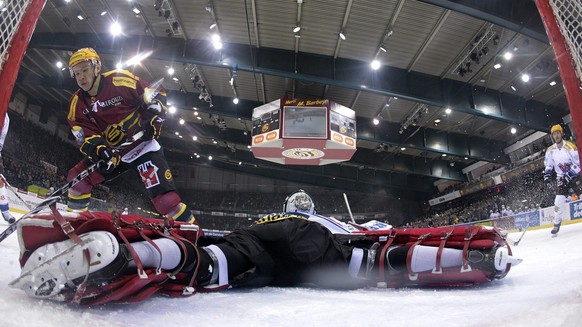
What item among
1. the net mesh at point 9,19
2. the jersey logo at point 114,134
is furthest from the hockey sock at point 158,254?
the jersey logo at point 114,134

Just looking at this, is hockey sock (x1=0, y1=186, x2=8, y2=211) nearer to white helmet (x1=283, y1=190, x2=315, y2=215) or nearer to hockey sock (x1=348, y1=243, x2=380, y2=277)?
white helmet (x1=283, y1=190, x2=315, y2=215)

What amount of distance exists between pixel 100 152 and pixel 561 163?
5.54 meters

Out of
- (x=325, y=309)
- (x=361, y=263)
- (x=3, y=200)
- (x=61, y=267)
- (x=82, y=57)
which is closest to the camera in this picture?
(x=61, y=267)

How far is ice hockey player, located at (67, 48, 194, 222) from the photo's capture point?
2754 millimetres

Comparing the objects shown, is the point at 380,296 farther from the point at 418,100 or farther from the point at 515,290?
the point at 418,100

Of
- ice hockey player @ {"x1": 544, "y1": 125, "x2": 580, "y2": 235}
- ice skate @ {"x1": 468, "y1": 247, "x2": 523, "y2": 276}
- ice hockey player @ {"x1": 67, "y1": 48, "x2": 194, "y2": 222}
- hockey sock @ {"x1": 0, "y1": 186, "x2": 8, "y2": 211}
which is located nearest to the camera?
ice skate @ {"x1": 468, "y1": 247, "x2": 523, "y2": 276}

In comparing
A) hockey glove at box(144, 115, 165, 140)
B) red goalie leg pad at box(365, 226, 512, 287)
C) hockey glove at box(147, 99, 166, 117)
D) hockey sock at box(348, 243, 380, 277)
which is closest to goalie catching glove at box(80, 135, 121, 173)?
hockey glove at box(144, 115, 165, 140)

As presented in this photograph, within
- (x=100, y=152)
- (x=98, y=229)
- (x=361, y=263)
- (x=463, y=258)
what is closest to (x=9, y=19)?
(x=98, y=229)

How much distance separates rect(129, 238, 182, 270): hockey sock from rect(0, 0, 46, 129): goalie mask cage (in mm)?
579

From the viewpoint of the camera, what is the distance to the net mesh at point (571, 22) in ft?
4.00

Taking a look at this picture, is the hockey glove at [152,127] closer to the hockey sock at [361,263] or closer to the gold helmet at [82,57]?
the gold helmet at [82,57]

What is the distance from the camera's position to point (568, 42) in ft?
4.00

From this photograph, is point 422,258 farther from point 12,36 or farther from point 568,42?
A: point 12,36

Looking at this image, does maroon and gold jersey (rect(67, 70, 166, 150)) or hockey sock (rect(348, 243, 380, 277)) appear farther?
maroon and gold jersey (rect(67, 70, 166, 150))
